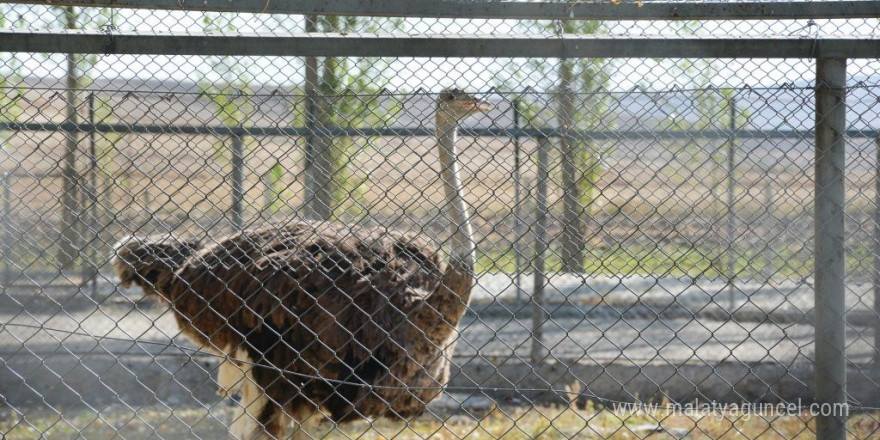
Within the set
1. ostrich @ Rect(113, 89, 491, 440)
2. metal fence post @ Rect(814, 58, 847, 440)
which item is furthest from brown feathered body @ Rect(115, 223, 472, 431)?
metal fence post @ Rect(814, 58, 847, 440)

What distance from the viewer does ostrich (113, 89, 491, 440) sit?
4215 mm

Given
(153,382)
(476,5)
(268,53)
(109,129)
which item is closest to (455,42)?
(476,5)

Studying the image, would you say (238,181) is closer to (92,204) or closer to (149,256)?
(149,256)

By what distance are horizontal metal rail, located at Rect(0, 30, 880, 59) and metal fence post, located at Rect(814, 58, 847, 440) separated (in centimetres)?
13

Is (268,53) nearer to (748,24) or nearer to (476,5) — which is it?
(476,5)

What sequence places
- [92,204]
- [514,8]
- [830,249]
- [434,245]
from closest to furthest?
[830,249] < [514,8] < [92,204] < [434,245]

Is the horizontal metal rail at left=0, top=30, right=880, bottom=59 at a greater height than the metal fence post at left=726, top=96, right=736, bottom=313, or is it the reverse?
the horizontal metal rail at left=0, top=30, right=880, bottom=59

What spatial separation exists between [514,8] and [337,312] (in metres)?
1.85

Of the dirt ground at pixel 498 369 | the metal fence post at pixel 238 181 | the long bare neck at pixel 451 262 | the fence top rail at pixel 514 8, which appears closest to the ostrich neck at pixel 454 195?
the long bare neck at pixel 451 262

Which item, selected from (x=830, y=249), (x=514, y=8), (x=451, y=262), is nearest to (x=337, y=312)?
(x=451, y=262)

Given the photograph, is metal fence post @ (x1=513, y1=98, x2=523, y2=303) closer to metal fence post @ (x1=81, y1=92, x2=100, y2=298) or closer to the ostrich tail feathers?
metal fence post @ (x1=81, y1=92, x2=100, y2=298)

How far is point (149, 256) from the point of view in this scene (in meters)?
5.20

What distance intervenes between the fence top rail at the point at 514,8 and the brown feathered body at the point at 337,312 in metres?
1.34

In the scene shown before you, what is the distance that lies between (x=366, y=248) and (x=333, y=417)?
88cm
